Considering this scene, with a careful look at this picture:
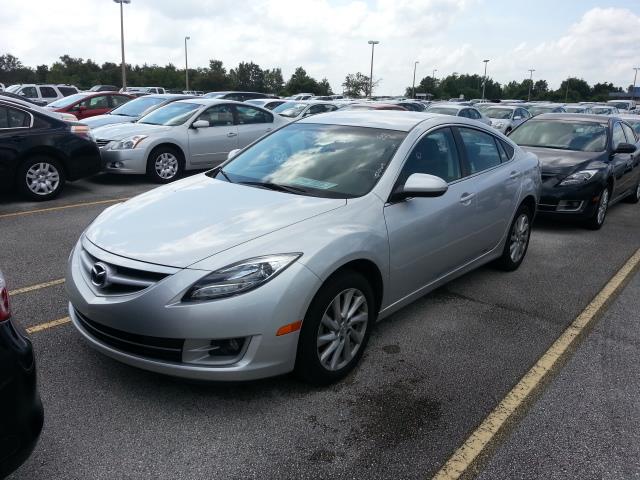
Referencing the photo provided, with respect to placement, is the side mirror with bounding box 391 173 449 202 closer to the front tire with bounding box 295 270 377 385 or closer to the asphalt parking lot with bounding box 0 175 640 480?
the front tire with bounding box 295 270 377 385

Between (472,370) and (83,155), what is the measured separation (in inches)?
282

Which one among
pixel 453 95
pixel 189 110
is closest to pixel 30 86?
pixel 189 110

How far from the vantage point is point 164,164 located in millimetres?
9977

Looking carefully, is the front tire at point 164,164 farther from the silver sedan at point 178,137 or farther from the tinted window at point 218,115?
the tinted window at point 218,115

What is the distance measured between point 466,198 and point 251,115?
7764 millimetres

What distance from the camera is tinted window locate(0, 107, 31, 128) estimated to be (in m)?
7.70

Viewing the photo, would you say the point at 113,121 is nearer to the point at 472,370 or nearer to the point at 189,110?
the point at 189,110

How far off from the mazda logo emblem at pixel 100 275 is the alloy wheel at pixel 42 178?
591cm

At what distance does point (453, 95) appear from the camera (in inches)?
3910

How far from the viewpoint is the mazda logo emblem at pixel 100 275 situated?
9.63 ft

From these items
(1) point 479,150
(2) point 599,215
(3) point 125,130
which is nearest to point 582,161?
(2) point 599,215

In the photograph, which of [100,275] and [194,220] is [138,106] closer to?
[194,220]

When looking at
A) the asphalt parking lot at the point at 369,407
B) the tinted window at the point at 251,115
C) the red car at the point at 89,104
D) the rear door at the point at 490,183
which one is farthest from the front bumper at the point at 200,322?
the red car at the point at 89,104

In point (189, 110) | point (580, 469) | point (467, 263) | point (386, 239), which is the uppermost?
point (189, 110)
